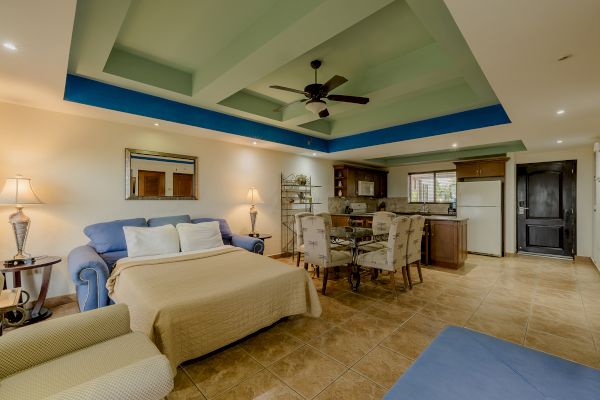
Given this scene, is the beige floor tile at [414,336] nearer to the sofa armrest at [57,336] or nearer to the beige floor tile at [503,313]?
the beige floor tile at [503,313]

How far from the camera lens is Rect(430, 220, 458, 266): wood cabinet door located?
451 centimetres

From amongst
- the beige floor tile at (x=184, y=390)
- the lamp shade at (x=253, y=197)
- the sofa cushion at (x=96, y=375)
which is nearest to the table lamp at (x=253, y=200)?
the lamp shade at (x=253, y=197)

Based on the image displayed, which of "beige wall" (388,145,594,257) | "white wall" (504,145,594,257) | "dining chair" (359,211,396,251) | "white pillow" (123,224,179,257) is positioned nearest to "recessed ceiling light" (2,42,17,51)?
"white pillow" (123,224,179,257)

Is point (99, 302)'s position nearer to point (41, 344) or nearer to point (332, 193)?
point (41, 344)

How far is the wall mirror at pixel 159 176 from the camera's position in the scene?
3584mm

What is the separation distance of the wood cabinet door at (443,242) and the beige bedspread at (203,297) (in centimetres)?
315

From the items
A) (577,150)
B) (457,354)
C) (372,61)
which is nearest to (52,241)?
(457,354)

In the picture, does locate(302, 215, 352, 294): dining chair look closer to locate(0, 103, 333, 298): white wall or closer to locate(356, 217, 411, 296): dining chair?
locate(356, 217, 411, 296): dining chair

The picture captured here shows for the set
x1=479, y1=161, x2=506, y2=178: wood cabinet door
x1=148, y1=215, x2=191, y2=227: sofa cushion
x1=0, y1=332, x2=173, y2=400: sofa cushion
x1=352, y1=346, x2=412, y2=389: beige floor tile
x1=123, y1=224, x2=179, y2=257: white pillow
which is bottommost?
x1=352, y1=346, x2=412, y2=389: beige floor tile

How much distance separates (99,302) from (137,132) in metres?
2.29

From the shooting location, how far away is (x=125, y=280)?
2312mm

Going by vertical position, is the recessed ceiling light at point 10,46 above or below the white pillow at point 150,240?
above

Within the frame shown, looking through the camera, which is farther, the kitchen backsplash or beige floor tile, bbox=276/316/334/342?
the kitchen backsplash

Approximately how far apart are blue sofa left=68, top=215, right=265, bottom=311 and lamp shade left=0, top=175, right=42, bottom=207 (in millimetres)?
619
